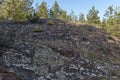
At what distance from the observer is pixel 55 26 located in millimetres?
28500

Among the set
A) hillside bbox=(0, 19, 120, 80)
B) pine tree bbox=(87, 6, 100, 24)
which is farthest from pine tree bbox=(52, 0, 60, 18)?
hillside bbox=(0, 19, 120, 80)

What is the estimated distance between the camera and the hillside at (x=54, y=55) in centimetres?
1591

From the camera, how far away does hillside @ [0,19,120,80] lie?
52.2ft

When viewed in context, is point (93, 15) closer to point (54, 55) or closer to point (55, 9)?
point (55, 9)

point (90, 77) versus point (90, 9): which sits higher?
point (90, 9)

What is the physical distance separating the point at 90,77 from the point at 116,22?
26663mm

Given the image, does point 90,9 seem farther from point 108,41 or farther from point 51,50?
point 51,50

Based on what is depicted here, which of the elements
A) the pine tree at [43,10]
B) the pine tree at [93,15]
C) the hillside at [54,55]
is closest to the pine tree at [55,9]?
the pine tree at [43,10]

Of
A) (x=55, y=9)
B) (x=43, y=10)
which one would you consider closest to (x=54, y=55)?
(x=43, y=10)

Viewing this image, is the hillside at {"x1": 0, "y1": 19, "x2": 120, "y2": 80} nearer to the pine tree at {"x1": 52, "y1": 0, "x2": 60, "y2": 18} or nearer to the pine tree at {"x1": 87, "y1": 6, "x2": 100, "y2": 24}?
the pine tree at {"x1": 87, "y1": 6, "x2": 100, "y2": 24}

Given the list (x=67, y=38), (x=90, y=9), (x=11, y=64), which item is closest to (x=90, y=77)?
(x=11, y=64)

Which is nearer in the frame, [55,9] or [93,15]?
[93,15]

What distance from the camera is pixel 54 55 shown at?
18516mm

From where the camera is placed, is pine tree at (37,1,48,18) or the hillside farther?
pine tree at (37,1,48,18)
